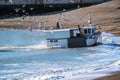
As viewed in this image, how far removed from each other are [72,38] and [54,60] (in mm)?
11840

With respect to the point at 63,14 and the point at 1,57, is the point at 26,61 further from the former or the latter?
the point at 63,14

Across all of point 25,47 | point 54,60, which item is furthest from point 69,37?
point 54,60

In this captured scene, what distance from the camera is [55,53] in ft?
143

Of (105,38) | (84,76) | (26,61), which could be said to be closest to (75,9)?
(105,38)

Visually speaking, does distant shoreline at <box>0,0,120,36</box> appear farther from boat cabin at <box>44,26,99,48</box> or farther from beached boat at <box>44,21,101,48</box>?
boat cabin at <box>44,26,99,48</box>

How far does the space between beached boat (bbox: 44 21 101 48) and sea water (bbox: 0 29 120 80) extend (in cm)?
112

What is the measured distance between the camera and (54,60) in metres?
38.2

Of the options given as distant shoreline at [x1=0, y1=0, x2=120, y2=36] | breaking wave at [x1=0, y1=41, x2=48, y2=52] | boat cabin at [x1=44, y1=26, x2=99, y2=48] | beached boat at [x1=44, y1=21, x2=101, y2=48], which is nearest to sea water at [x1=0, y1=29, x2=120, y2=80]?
breaking wave at [x1=0, y1=41, x2=48, y2=52]

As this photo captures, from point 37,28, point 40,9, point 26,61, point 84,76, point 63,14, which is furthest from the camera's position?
point 40,9

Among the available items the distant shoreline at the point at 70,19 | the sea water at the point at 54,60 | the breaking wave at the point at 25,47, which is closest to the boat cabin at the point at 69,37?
the breaking wave at the point at 25,47

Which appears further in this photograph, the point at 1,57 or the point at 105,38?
the point at 105,38

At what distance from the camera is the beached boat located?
4950 cm

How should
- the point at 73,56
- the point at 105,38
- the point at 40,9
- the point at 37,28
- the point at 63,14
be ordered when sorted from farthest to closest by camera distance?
the point at 40,9 < the point at 63,14 < the point at 37,28 < the point at 105,38 < the point at 73,56

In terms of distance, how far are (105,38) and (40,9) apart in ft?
129
